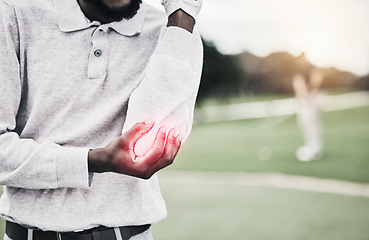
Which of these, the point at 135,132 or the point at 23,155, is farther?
the point at 23,155

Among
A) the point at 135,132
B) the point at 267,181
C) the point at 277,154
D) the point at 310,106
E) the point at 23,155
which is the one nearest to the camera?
the point at 135,132

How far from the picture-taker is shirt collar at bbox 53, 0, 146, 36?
1182 millimetres

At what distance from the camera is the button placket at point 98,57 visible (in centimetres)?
118

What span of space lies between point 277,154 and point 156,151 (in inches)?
345

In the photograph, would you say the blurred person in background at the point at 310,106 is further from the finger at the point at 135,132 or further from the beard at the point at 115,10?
the finger at the point at 135,132

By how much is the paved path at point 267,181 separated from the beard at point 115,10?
5.15 metres

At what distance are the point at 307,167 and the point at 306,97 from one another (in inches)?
80.6

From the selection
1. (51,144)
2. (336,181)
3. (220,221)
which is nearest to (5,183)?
(51,144)

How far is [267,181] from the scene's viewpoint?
6691 millimetres

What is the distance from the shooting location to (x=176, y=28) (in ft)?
3.71

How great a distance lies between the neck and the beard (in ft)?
0.04

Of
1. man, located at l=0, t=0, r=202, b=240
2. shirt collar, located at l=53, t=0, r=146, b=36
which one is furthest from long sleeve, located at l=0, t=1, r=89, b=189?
shirt collar, located at l=53, t=0, r=146, b=36

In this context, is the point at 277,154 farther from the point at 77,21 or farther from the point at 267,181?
→ the point at 77,21

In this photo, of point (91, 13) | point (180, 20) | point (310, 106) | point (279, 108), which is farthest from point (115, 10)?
point (279, 108)
